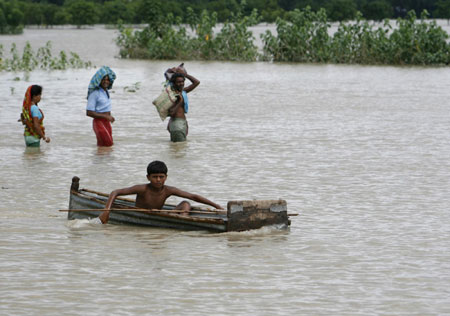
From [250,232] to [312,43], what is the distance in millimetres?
26568

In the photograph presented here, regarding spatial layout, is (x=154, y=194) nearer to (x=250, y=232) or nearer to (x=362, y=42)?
(x=250, y=232)

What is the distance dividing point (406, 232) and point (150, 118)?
399 inches

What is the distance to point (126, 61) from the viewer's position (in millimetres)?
35656

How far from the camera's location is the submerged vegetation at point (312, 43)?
32500 mm

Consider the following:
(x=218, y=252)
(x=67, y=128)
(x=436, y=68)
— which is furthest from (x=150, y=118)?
(x=436, y=68)

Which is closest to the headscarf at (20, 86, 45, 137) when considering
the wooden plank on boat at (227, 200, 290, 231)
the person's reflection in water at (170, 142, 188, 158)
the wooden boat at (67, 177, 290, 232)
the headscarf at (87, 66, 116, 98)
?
the headscarf at (87, 66, 116, 98)

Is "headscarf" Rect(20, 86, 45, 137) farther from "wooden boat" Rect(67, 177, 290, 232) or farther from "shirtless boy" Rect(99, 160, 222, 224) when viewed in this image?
"shirtless boy" Rect(99, 160, 222, 224)

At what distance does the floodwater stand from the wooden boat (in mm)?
87

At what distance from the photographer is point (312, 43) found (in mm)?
33875

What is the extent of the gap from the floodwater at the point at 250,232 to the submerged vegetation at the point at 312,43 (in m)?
12.8

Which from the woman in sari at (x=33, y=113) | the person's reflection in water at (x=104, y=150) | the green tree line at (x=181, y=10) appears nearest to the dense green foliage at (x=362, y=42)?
the person's reflection in water at (x=104, y=150)

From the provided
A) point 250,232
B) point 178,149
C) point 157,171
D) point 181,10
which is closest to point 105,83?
point 178,149

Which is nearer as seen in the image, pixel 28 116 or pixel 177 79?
pixel 28 116

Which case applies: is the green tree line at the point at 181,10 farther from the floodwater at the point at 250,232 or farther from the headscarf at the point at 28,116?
the headscarf at the point at 28,116
